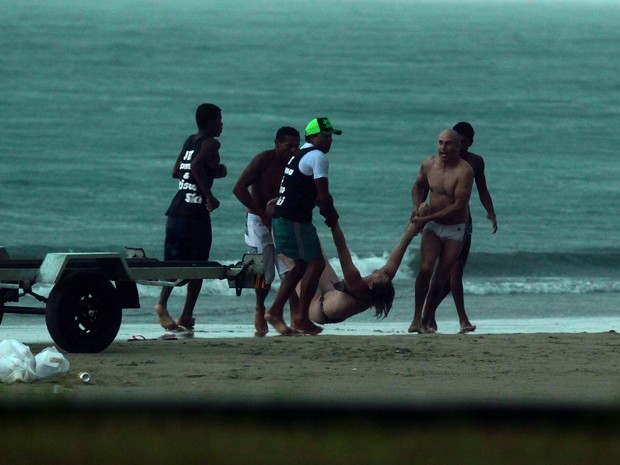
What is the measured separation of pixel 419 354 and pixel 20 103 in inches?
1534

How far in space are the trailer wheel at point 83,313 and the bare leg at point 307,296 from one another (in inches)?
74.4

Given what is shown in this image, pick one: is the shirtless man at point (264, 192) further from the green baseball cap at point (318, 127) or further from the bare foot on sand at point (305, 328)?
the green baseball cap at point (318, 127)

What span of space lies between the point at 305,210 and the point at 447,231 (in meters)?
1.28

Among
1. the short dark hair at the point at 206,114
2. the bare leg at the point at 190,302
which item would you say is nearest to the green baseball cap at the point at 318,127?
the short dark hair at the point at 206,114

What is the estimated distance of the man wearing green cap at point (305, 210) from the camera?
9.56 metres

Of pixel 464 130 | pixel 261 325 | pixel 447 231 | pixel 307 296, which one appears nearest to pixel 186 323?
pixel 261 325

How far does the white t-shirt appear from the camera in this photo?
9.52 metres

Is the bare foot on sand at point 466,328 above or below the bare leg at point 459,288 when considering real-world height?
below

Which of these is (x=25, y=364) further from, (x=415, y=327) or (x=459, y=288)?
(x=459, y=288)

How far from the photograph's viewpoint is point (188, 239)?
10180mm

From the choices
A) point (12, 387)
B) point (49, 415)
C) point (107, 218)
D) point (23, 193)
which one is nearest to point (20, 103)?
point (23, 193)

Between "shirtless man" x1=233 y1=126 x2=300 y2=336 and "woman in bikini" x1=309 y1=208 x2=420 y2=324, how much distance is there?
254mm

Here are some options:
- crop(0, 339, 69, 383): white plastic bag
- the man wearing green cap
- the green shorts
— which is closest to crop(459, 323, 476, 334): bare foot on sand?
the man wearing green cap

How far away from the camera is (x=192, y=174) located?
10078 mm
